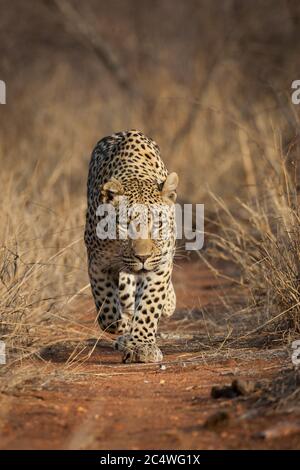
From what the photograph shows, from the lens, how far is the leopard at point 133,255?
701 centimetres

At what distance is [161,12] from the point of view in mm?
19422

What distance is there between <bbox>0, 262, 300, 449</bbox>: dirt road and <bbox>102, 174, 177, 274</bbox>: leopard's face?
28.0 inches

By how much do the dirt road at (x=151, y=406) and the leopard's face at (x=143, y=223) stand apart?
28.0 inches

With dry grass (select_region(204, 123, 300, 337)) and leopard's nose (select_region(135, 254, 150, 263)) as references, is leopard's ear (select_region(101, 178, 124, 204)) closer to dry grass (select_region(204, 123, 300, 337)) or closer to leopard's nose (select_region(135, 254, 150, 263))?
leopard's nose (select_region(135, 254, 150, 263))

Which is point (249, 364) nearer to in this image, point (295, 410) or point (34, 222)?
point (295, 410)

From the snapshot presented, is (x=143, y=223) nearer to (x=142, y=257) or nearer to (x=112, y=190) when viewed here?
(x=142, y=257)

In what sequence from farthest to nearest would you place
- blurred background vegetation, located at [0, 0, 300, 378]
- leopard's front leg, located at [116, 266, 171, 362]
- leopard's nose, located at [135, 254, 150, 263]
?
blurred background vegetation, located at [0, 0, 300, 378], leopard's front leg, located at [116, 266, 171, 362], leopard's nose, located at [135, 254, 150, 263]

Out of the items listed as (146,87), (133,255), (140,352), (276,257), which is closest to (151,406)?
(140,352)

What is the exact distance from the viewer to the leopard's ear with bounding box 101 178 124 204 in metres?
7.18

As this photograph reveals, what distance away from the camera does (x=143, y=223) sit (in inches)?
273

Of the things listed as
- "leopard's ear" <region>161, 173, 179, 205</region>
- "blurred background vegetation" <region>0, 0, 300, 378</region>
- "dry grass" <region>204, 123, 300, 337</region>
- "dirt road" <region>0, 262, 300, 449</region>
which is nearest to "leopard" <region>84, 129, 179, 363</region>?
"leopard's ear" <region>161, 173, 179, 205</region>

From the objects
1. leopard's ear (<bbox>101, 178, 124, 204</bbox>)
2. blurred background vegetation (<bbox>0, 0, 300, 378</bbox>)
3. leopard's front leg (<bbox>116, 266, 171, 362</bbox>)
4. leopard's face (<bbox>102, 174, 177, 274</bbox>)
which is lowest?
leopard's front leg (<bbox>116, 266, 171, 362</bbox>)

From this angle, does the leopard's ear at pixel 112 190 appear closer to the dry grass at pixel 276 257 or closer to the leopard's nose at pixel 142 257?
the leopard's nose at pixel 142 257

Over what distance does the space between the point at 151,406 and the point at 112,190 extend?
→ 81.7 inches
